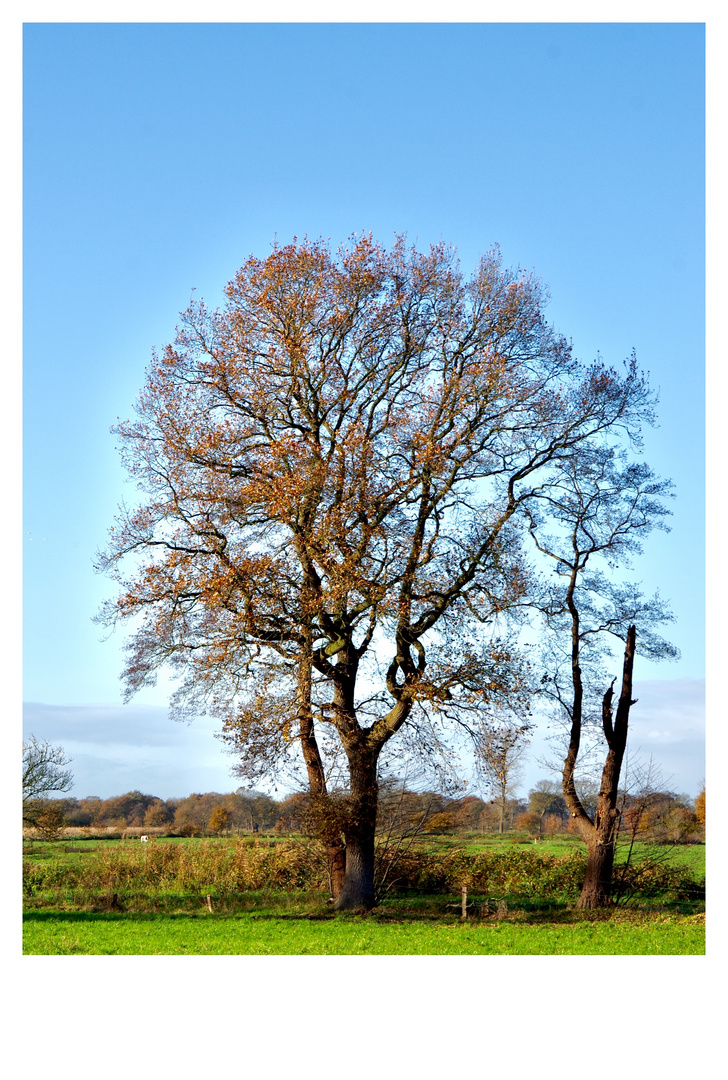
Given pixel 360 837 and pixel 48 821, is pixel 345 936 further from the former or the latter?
pixel 48 821

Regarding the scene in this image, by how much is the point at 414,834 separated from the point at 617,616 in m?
7.11

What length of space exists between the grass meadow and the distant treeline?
78 cm

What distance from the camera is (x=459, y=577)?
1809 centimetres

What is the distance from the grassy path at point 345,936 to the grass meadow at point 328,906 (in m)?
0.04

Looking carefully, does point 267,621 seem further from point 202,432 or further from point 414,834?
point 414,834

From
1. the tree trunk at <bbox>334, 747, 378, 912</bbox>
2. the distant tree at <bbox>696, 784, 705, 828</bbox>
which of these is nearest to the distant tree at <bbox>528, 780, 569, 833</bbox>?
the distant tree at <bbox>696, 784, 705, 828</bbox>

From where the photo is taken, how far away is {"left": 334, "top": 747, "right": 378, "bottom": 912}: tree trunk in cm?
1784

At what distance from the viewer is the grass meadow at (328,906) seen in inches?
562

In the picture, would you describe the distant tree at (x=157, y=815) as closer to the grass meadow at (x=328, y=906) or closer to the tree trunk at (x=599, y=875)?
the grass meadow at (x=328, y=906)

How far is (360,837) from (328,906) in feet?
6.41

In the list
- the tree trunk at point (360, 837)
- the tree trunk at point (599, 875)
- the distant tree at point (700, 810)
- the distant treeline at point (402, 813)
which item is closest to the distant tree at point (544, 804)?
the distant treeline at point (402, 813)

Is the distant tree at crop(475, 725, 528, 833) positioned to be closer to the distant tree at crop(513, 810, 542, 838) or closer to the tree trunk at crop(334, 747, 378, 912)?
the tree trunk at crop(334, 747, 378, 912)
